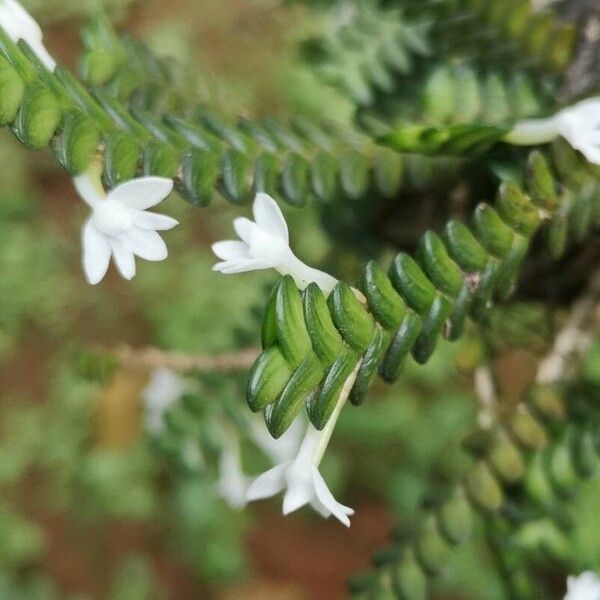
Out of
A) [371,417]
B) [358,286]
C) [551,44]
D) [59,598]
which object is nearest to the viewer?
[358,286]

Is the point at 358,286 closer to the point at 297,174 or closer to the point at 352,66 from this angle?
the point at 297,174

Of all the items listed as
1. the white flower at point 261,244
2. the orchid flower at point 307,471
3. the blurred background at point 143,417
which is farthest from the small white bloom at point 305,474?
the blurred background at point 143,417

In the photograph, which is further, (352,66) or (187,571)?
(187,571)

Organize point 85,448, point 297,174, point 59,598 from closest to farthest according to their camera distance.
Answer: point 297,174 → point 59,598 → point 85,448

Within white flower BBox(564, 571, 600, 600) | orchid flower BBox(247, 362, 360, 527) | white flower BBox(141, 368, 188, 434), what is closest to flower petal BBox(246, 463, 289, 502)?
orchid flower BBox(247, 362, 360, 527)

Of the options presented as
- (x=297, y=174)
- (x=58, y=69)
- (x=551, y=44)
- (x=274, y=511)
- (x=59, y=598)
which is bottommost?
(x=274, y=511)

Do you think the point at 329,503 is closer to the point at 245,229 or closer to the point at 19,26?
the point at 245,229

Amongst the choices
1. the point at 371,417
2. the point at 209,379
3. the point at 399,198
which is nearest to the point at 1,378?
the point at 371,417
